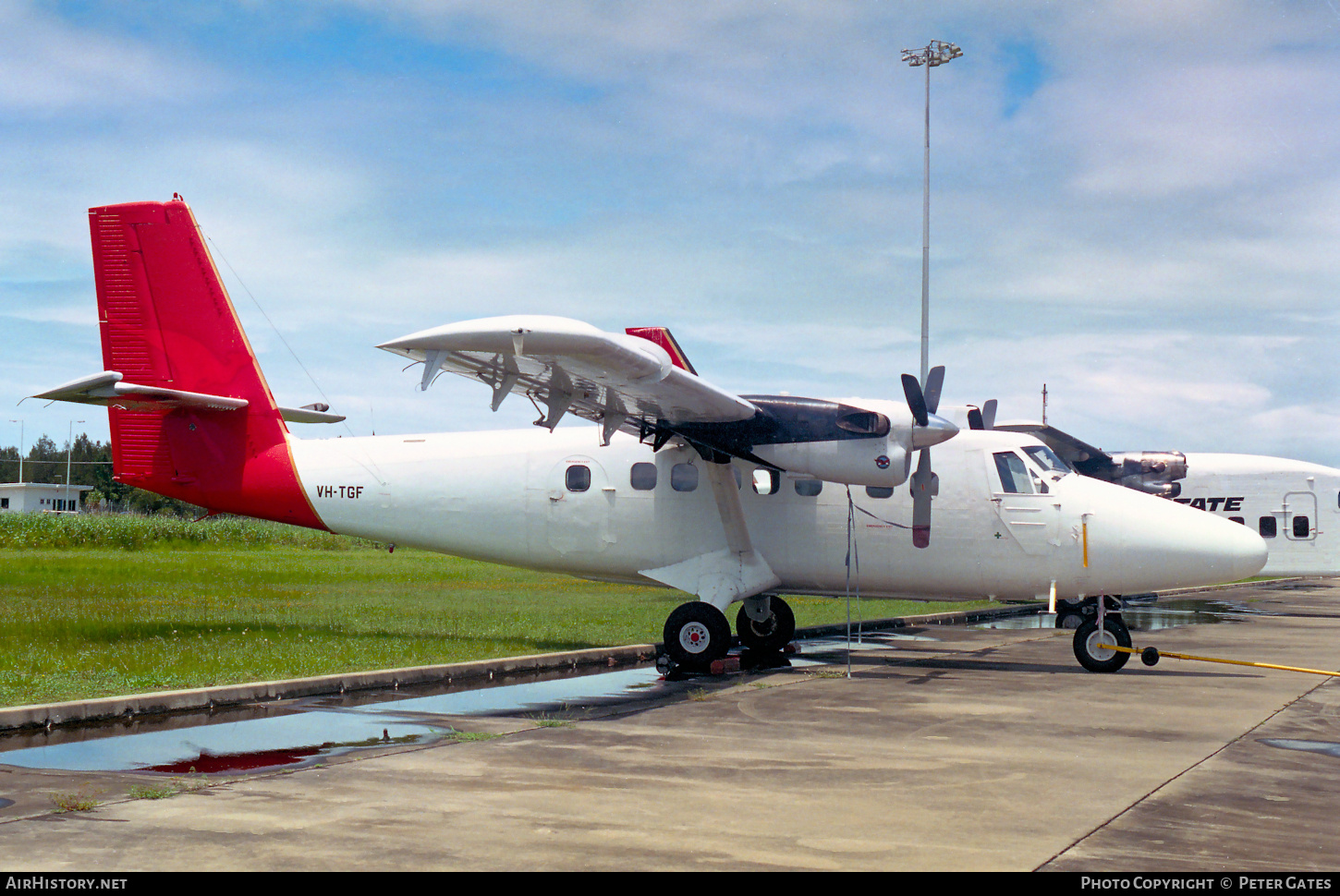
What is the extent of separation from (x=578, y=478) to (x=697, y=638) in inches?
120

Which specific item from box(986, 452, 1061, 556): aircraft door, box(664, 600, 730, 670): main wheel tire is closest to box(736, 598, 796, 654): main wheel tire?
box(664, 600, 730, 670): main wheel tire

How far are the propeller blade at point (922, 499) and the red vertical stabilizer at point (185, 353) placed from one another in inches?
335

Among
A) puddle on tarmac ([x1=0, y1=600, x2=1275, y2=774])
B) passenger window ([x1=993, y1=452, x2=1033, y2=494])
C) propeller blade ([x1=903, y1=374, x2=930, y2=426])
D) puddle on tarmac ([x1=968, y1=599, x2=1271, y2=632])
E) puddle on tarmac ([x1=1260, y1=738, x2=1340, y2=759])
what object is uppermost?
propeller blade ([x1=903, y1=374, x2=930, y2=426])

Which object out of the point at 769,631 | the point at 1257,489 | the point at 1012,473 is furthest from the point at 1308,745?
the point at 1257,489

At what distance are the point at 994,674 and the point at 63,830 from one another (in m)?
11.0

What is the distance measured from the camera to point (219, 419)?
53.7ft

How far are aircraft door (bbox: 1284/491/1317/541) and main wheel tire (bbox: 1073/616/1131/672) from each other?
17.2 m

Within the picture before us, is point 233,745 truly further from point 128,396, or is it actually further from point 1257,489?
point 1257,489

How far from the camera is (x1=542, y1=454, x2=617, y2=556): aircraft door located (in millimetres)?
15703

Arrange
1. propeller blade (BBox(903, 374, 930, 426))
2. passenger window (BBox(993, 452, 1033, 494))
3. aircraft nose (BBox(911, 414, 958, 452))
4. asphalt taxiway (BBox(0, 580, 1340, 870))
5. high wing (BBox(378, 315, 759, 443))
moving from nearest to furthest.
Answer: asphalt taxiway (BBox(0, 580, 1340, 870)), high wing (BBox(378, 315, 759, 443)), propeller blade (BBox(903, 374, 930, 426)), aircraft nose (BBox(911, 414, 958, 452)), passenger window (BBox(993, 452, 1033, 494))

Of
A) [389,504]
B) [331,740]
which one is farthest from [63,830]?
[389,504]

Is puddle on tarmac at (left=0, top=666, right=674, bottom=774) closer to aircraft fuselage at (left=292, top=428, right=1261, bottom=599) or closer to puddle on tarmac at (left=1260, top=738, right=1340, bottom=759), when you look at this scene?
aircraft fuselage at (left=292, top=428, right=1261, bottom=599)

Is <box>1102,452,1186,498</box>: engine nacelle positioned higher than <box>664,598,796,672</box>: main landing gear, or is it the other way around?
<box>1102,452,1186,498</box>: engine nacelle

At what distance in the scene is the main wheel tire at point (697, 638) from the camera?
1416 centimetres
